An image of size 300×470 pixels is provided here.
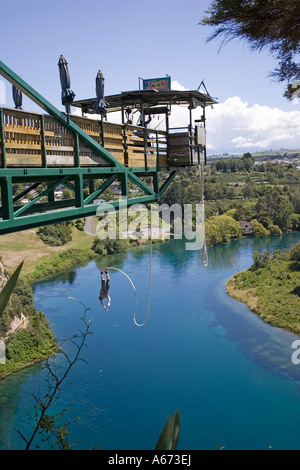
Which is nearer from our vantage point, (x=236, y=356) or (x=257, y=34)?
(x=257, y=34)

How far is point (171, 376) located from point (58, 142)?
47.3 feet

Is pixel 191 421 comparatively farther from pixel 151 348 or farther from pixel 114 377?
pixel 151 348

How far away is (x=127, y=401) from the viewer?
1587 centimetres

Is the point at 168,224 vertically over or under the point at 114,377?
over

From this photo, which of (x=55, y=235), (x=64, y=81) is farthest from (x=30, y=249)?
(x=64, y=81)

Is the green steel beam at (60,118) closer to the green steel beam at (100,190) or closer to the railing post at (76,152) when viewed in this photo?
the railing post at (76,152)

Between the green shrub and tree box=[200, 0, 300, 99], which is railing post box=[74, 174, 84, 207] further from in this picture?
the green shrub

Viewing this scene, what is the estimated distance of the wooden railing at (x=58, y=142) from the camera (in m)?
4.27

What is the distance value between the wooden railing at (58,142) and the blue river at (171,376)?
5876 mm

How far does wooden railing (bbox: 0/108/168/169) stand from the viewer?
4.27 m

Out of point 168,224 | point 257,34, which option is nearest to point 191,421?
point 257,34

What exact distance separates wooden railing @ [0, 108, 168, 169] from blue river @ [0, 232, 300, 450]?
5876mm
